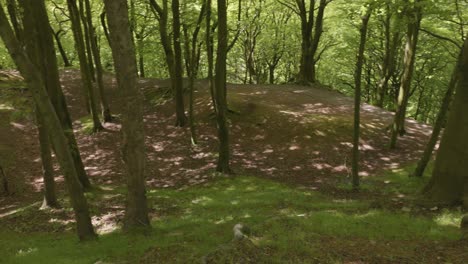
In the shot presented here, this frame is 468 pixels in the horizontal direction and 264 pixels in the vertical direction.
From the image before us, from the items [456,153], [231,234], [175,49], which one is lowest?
[231,234]

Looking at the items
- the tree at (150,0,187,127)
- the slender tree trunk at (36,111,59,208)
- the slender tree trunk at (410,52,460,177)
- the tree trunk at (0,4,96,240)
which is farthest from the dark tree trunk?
the tree trunk at (0,4,96,240)

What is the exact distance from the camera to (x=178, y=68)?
858 inches

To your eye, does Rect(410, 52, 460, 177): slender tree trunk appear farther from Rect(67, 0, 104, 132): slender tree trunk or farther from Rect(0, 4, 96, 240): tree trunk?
Rect(67, 0, 104, 132): slender tree trunk

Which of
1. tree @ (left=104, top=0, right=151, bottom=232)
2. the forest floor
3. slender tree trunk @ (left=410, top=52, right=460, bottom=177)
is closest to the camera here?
the forest floor

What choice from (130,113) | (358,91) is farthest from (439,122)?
(130,113)

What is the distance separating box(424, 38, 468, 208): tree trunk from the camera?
999cm

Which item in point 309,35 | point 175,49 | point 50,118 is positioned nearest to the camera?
point 50,118

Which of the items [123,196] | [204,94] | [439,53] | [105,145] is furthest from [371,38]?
[123,196]

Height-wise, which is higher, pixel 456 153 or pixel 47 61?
pixel 47 61

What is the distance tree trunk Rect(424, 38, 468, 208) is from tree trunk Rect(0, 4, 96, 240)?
A: 31.4 feet

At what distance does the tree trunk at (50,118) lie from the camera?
25.6 ft

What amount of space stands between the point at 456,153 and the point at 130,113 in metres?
8.77

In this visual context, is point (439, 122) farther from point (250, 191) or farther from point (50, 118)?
point (50, 118)

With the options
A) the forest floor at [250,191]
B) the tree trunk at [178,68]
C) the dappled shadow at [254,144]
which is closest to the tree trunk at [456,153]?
the forest floor at [250,191]
